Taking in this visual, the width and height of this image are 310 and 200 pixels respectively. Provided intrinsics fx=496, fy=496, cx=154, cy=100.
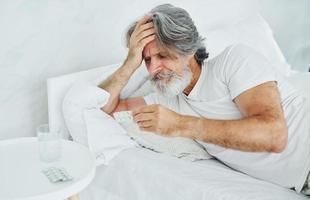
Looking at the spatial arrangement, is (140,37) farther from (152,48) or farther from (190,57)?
(190,57)

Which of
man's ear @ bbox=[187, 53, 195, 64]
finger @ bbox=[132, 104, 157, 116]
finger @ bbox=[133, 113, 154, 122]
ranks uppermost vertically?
man's ear @ bbox=[187, 53, 195, 64]

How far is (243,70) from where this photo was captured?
158 centimetres

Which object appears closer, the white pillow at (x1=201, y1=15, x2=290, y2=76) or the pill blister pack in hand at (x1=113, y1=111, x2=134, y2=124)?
the pill blister pack in hand at (x1=113, y1=111, x2=134, y2=124)

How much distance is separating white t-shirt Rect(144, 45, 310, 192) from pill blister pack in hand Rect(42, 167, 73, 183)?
0.54m

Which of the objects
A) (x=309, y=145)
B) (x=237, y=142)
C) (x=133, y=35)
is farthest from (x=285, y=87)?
(x=133, y=35)

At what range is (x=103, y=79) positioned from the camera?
5.96 feet

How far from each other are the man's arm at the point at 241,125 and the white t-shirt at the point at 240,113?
74mm

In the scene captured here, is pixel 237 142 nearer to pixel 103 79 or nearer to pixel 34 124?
pixel 103 79

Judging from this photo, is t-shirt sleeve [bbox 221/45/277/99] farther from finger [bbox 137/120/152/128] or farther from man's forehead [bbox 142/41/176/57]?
finger [bbox 137/120/152/128]

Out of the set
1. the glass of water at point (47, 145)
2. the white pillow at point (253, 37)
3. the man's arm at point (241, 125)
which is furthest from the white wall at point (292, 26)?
the glass of water at point (47, 145)

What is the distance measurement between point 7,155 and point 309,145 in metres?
0.94

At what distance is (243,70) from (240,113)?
146mm

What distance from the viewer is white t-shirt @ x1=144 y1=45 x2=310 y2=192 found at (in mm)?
1553

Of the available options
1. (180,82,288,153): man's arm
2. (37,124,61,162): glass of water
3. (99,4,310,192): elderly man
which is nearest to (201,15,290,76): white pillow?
(99,4,310,192): elderly man
